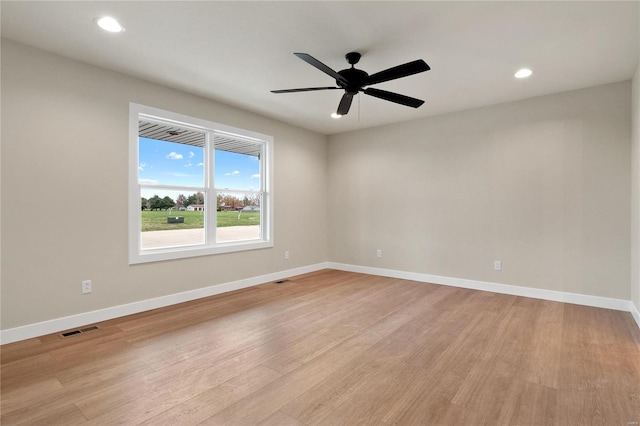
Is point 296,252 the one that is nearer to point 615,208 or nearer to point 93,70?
point 93,70

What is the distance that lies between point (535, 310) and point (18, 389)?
15.8ft

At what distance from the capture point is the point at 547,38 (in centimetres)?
272

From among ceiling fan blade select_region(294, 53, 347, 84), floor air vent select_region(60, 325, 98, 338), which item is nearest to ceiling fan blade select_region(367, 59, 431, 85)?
ceiling fan blade select_region(294, 53, 347, 84)

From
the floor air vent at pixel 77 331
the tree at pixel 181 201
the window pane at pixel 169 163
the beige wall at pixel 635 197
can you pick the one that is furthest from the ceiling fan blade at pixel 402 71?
the floor air vent at pixel 77 331

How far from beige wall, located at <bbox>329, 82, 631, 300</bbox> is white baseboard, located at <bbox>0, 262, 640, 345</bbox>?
0.10 m

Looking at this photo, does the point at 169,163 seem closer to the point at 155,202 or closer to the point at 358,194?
the point at 155,202

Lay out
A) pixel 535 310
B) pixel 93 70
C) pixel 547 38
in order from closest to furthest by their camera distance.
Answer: pixel 547 38, pixel 93 70, pixel 535 310

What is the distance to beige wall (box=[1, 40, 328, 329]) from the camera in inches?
110

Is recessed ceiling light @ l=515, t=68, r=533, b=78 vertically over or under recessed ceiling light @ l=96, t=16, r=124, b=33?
over

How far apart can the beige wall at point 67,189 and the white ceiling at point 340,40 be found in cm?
27

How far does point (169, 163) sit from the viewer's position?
4.02 meters

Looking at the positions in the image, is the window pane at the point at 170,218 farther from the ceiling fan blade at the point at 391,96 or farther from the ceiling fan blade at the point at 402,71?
the ceiling fan blade at the point at 402,71

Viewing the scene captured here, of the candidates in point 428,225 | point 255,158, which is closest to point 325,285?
point 428,225

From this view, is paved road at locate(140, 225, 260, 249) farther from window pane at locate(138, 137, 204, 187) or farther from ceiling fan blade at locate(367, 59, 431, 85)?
ceiling fan blade at locate(367, 59, 431, 85)
